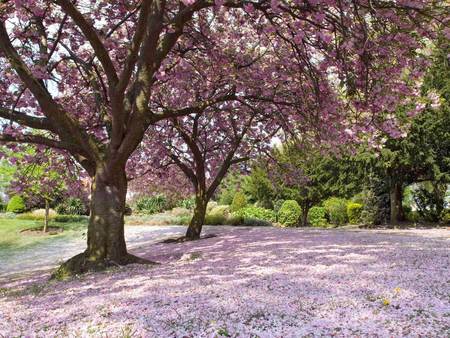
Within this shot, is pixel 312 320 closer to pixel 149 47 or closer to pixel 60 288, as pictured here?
pixel 60 288

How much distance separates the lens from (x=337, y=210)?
24797 millimetres

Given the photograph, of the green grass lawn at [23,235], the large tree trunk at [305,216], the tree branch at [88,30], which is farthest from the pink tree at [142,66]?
the large tree trunk at [305,216]

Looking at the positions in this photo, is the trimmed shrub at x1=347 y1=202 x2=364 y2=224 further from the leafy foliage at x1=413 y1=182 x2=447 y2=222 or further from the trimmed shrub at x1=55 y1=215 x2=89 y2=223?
the trimmed shrub at x1=55 y1=215 x2=89 y2=223

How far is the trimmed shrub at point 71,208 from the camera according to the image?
35625mm

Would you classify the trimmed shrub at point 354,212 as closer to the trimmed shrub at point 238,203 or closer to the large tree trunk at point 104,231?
the trimmed shrub at point 238,203

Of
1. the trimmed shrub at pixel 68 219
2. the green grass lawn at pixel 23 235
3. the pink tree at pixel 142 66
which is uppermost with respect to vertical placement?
the pink tree at pixel 142 66

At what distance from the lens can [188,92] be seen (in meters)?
13.1

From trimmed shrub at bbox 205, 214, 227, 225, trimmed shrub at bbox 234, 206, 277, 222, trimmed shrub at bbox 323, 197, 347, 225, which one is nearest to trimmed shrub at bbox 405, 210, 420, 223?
trimmed shrub at bbox 323, 197, 347, 225

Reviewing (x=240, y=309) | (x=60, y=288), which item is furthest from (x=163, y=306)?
(x=60, y=288)

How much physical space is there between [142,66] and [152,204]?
3051cm

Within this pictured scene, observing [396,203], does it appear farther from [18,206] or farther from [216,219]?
[18,206]

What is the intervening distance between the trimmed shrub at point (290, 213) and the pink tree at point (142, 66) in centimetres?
1420

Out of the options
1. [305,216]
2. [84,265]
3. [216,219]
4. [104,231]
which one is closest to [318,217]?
[305,216]

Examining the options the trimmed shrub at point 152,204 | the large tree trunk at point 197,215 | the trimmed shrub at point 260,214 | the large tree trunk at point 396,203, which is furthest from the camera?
the trimmed shrub at point 152,204
